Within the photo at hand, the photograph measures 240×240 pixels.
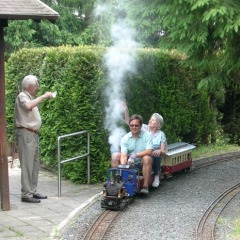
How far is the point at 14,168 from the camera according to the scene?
11711 mm

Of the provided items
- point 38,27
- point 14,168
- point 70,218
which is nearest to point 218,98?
point 38,27

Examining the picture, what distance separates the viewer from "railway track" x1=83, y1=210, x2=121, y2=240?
22.8 ft

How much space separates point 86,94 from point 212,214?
3219 millimetres

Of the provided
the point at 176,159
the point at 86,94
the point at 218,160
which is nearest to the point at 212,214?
the point at 176,159

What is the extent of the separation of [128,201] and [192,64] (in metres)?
2.38

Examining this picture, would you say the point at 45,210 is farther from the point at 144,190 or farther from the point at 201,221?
the point at 201,221

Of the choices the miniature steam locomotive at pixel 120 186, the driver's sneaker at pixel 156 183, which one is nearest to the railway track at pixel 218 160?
the driver's sneaker at pixel 156 183

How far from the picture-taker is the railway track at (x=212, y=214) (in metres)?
7.02

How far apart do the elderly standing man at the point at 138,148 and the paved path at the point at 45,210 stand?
791mm

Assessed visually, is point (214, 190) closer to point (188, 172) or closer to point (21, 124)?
point (188, 172)

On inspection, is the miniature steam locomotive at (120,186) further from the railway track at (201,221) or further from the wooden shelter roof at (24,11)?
the wooden shelter roof at (24,11)

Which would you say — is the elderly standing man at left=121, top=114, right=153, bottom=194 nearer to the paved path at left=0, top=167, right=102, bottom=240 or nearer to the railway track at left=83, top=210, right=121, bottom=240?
the paved path at left=0, top=167, right=102, bottom=240

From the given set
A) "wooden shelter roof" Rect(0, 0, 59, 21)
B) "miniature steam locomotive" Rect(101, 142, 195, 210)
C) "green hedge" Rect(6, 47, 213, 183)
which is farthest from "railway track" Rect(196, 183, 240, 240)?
"wooden shelter roof" Rect(0, 0, 59, 21)

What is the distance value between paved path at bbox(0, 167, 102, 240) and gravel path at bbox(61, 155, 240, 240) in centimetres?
21
